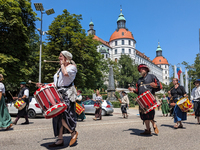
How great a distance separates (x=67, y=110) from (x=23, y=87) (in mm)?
5600

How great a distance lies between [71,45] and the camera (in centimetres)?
2555

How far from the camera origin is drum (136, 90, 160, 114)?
565 cm

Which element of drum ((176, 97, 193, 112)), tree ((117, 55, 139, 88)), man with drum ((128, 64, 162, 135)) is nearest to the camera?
man with drum ((128, 64, 162, 135))

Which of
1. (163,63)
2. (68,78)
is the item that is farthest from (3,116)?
(163,63)

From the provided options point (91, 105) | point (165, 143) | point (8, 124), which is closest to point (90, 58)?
point (91, 105)

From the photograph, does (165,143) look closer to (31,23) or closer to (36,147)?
(36,147)

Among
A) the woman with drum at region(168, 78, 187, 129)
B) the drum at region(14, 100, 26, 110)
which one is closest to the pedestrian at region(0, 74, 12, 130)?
the drum at region(14, 100, 26, 110)

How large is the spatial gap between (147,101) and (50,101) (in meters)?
2.90

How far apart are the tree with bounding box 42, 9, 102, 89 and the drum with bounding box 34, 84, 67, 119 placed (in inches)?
806

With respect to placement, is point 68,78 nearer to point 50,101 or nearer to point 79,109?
point 50,101

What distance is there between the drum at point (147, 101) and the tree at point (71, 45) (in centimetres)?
1937

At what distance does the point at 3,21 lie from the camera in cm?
1717

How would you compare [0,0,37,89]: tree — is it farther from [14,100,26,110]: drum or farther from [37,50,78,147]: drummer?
[37,50,78,147]: drummer

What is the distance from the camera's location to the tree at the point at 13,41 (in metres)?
17.4
